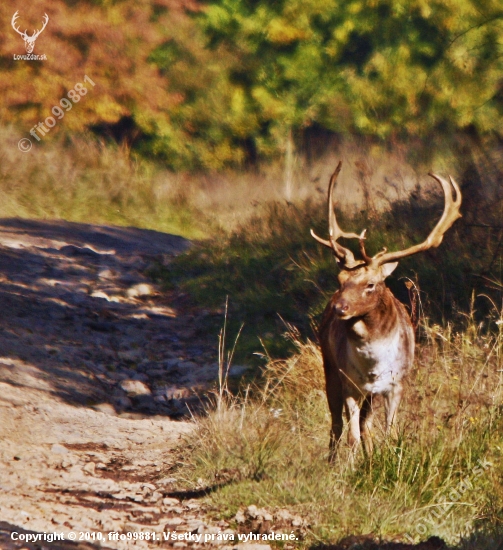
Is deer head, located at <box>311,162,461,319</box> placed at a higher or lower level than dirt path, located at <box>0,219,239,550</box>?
higher

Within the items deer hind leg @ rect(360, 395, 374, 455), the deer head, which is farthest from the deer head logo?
deer hind leg @ rect(360, 395, 374, 455)

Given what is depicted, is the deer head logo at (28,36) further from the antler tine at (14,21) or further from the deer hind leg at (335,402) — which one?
the deer hind leg at (335,402)

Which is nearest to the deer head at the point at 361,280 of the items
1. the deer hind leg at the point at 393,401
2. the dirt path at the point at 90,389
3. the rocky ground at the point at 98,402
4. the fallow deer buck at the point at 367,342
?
the fallow deer buck at the point at 367,342

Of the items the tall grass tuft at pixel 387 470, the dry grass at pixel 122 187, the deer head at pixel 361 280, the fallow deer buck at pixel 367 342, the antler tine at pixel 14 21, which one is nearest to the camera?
the tall grass tuft at pixel 387 470

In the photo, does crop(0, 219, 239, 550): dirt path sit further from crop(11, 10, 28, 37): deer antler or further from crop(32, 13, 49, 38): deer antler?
crop(32, 13, 49, 38): deer antler

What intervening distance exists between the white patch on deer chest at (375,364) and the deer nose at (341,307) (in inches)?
13.3

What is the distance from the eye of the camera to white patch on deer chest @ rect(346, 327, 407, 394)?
6.28m

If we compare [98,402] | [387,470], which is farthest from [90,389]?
[387,470]

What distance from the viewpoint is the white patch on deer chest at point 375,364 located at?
6277mm

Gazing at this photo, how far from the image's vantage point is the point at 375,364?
6301mm

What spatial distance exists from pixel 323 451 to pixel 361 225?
220 inches

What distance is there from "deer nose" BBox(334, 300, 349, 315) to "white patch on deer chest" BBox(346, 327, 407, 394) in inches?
13.3

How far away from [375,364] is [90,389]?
346cm

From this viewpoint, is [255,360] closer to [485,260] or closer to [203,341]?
[203,341]
